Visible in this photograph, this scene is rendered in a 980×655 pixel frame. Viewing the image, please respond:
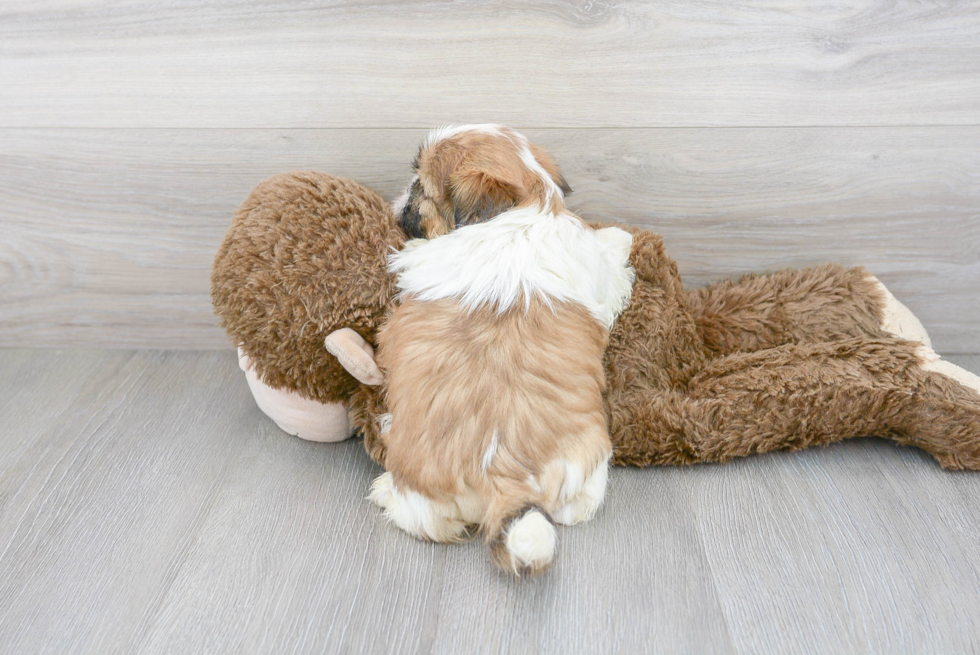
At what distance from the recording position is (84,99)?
1441 mm

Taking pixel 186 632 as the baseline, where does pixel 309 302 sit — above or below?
above

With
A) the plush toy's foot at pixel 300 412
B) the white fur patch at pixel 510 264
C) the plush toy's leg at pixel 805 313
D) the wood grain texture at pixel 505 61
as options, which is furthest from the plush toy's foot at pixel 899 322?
the plush toy's foot at pixel 300 412

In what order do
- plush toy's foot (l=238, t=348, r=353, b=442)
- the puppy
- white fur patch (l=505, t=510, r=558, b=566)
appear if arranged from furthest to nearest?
plush toy's foot (l=238, t=348, r=353, b=442) < the puppy < white fur patch (l=505, t=510, r=558, b=566)

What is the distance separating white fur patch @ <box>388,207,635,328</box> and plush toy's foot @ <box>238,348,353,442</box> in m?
0.32

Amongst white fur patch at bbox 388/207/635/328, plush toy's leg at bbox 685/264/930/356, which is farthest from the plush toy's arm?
plush toy's leg at bbox 685/264/930/356

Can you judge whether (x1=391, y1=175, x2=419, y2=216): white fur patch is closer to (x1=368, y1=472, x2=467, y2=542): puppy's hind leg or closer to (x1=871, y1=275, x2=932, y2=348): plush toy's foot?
(x1=368, y1=472, x2=467, y2=542): puppy's hind leg

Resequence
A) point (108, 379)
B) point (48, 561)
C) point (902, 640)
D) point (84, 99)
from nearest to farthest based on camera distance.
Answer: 1. point (902, 640)
2. point (48, 561)
3. point (84, 99)
4. point (108, 379)

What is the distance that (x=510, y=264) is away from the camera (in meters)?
1.09

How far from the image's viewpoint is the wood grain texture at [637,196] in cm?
142

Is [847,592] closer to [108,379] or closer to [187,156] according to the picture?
[187,156]

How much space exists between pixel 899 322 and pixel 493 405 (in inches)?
36.6

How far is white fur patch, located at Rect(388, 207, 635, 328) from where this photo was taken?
1084mm

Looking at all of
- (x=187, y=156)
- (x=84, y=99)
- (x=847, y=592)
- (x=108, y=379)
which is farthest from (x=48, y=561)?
(x=847, y=592)

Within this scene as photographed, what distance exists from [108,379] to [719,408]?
1391 millimetres
